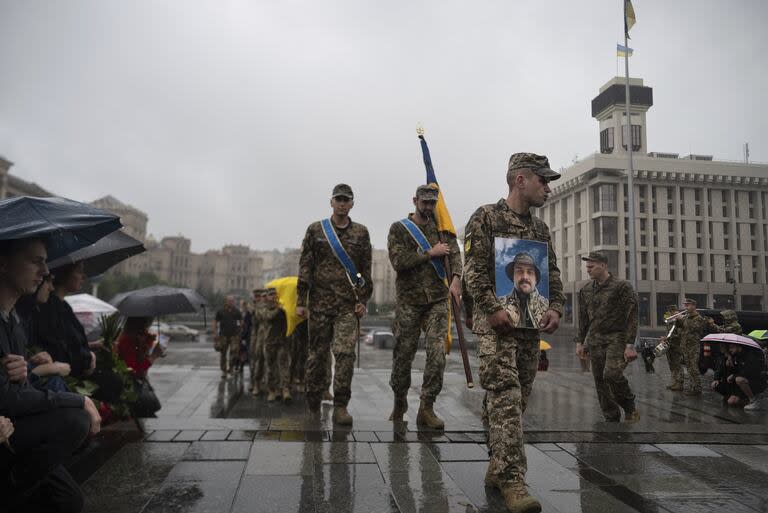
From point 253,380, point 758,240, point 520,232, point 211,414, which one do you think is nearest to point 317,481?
point 520,232

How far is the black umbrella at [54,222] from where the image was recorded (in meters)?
2.58

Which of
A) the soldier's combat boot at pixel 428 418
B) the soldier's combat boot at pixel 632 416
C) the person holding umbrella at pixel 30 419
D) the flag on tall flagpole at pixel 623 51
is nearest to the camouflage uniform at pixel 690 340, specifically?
the soldier's combat boot at pixel 632 416

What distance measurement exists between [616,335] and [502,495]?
3950 mm

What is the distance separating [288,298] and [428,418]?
4.81 metres

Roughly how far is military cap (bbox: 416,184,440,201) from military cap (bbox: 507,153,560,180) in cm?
167

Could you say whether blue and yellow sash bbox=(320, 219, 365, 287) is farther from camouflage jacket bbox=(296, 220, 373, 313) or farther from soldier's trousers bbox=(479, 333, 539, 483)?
soldier's trousers bbox=(479, 333, 539, 483)

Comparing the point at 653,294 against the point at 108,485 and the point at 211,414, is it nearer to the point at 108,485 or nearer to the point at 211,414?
the point at 211,414

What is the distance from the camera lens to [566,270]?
6444 cm

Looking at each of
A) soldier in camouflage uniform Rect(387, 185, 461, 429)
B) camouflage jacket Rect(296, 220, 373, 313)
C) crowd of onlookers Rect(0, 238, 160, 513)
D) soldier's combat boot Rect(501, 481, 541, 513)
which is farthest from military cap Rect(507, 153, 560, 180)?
crowd of onlookers Rect(0, 238, 160, 513)

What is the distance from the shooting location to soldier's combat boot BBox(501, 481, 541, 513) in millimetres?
2906

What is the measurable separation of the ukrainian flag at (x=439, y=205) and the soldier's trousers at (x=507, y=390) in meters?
2.26

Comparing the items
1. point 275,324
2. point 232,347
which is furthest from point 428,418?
point 232,347

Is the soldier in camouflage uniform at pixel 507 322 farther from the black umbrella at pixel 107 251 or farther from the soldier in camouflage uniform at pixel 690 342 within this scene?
the soldier in camouflage uniform at pixel 690 342

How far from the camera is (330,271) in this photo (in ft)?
19.5
